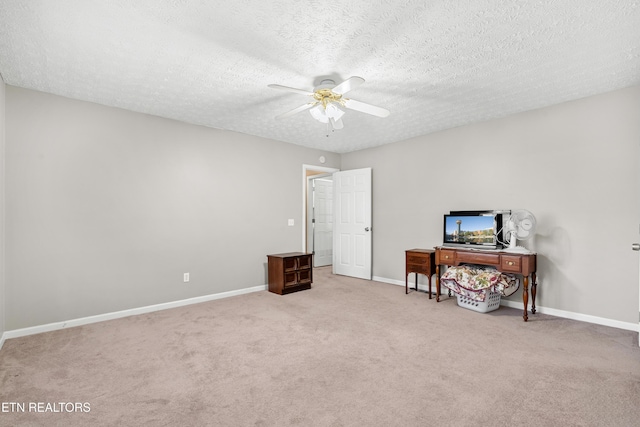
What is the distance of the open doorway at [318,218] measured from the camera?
7160mm

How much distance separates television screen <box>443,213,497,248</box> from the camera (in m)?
3.96

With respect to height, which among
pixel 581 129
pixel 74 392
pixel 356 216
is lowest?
pixel 74 392

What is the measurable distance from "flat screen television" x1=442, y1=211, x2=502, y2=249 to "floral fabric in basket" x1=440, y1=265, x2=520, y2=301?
1.10 ft

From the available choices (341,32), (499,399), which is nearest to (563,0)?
(341,32)

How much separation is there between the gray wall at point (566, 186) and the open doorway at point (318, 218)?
297cm

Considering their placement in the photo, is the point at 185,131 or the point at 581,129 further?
the point at 185,131

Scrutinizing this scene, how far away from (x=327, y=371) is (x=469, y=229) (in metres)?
2.82

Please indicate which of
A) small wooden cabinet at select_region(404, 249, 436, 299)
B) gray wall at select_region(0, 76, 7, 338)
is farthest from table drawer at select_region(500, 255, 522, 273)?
gray wall at select_region(0, 76, 7, 338)

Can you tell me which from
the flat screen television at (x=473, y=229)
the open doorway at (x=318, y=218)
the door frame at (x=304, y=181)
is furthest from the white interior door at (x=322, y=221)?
the flat screen television at (x=473, y=229)

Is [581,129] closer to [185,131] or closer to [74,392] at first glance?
[185,131]

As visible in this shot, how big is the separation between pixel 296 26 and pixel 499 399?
272 cm

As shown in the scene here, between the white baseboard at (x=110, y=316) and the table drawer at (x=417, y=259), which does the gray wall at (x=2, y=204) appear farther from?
the table drawer at (x=417, y=259)

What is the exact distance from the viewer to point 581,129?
11.2ft

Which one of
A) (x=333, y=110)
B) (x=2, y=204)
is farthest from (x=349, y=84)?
(x=2, y=204)
